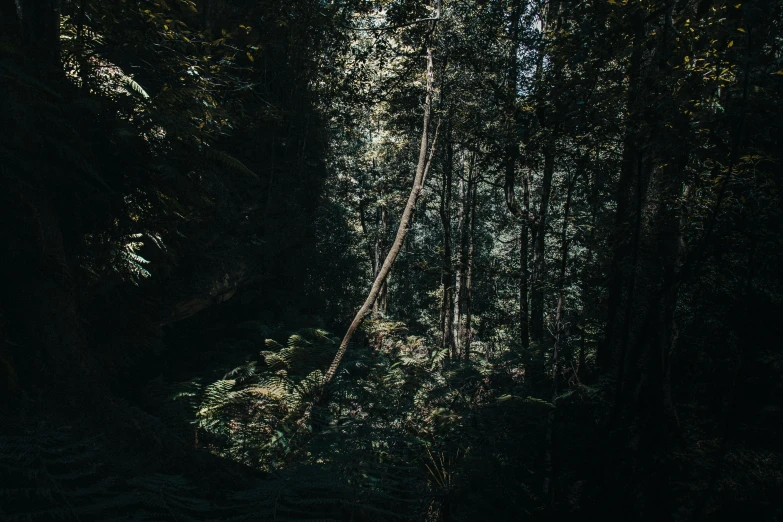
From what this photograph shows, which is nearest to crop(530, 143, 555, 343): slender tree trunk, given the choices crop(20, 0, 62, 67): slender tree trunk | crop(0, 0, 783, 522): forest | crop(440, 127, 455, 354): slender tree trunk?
crop(0, 0, 783, 522): forest

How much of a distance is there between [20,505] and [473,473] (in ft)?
10.2

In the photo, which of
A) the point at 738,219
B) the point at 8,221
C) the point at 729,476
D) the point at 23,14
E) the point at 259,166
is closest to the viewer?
the point at 8,221

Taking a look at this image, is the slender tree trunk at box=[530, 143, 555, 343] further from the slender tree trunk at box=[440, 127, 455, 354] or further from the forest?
the slender tree trunk at box=[440, 127, 455, 354]

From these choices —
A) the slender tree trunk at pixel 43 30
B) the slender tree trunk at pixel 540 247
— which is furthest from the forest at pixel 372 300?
Answer: the slender tree trunk at pixel 540 247

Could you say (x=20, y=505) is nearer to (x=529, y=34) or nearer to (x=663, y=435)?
(x=663, y=435)

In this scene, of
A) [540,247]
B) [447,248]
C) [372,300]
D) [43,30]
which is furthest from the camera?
[447,248]

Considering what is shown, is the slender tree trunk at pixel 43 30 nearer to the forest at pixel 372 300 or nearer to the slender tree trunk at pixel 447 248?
the forest at pixel 372 300

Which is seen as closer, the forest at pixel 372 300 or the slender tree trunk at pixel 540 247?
the forest at pixel 372 300

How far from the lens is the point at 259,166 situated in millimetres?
14594

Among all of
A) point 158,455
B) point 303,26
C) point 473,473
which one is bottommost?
point 473,473

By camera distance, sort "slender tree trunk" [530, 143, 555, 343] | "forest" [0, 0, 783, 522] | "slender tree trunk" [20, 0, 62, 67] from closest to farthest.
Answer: "forest" [0, 0, 783, 522] → "slender tree trunk" [20, 0, 62, 67] → "slender tree trunk" [530, 143, 555, 343]

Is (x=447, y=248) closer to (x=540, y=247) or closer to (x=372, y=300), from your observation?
(x=540, y=247)

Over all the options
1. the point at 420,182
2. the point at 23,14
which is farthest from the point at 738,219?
the point at 23,14

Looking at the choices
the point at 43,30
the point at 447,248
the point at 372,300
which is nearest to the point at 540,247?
the point at 372,300
